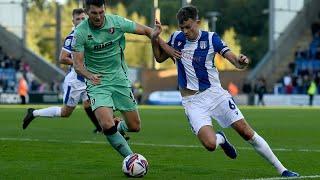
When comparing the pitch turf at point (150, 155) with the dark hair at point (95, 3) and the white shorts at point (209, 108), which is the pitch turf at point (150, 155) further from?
the dark hair at point (95, 3)

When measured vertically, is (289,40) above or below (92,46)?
below

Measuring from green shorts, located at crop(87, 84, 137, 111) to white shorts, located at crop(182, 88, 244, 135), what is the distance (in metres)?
0.94

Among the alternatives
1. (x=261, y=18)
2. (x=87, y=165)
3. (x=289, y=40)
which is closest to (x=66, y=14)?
(x=261, y=18)

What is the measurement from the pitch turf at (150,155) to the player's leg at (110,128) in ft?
1.11

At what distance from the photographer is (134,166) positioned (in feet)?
35.4

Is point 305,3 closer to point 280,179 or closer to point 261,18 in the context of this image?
point 261,18

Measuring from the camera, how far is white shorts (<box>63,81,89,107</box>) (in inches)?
697

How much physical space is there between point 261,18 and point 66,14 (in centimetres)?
2342

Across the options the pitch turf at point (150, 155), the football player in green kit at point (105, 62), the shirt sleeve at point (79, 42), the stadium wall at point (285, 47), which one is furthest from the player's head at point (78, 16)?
the stadium wall at point (285, 47)

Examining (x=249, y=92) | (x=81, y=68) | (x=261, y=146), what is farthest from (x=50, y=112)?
(x=249, y=92)

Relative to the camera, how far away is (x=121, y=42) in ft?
38.7

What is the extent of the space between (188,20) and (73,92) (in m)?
6.97

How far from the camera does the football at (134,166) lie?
10.8 metres

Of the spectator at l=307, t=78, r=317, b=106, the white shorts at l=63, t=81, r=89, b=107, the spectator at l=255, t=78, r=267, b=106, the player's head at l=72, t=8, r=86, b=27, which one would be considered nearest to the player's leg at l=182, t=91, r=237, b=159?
the player's head at l=72, t=8, r=86, b=27
